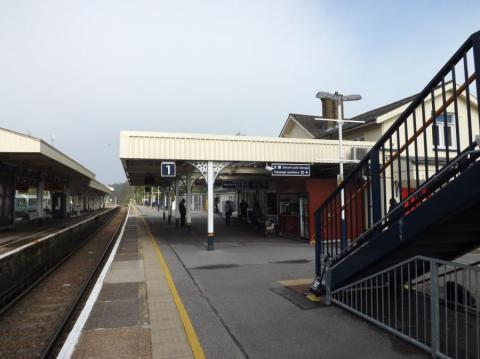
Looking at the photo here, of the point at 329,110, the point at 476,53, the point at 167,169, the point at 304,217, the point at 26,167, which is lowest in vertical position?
the point at 304,217

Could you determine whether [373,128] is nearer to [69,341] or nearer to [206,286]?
[206,286]

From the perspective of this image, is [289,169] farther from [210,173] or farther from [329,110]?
[329,110]

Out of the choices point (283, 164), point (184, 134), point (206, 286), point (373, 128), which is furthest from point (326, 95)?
point (206, 286)

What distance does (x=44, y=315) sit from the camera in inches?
246

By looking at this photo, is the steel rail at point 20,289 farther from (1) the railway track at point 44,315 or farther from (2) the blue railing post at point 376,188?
(2) the blue railing post at point 376,188

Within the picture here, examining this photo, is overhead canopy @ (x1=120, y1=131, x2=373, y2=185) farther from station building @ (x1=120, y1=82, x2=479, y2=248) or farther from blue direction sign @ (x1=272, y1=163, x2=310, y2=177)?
blue direction sign @ (x1=272, y1=163, x2=310, y2=177)

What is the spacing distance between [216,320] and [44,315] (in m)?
3.22

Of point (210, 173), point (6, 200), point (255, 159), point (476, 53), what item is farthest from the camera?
point (6, 200)

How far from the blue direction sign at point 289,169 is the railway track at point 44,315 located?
6.68 meters

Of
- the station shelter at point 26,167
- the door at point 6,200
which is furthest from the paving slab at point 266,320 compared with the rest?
the door at point 6,200

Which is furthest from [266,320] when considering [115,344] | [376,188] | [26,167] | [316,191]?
[26,167]

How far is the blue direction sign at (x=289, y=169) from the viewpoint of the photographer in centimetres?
1323

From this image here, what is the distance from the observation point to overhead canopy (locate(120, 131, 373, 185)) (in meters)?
12.1

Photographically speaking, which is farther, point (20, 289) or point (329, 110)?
point (329, 110)
